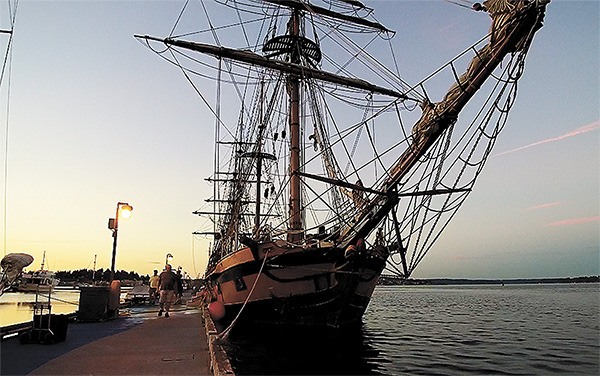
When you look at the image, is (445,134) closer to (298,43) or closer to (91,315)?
(91,315)

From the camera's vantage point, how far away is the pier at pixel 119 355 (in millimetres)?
6605

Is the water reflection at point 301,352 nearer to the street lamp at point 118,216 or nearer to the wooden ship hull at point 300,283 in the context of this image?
the wooden ship hull at point 300,283

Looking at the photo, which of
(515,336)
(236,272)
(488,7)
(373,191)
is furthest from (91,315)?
(515,336)

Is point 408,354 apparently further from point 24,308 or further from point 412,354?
point 24,308

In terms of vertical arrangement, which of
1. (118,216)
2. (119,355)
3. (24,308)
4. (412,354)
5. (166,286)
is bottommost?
(412,354)

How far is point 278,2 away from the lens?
81.1 ft

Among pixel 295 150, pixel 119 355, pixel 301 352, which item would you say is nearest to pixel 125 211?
pixel 301 352

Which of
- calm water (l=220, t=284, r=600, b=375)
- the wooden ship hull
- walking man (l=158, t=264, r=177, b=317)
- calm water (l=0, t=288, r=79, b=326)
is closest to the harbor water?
calm water (l=220, t=284, r=600, b=375)

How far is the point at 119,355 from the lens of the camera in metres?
7.77

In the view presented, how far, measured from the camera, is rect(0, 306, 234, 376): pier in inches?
260

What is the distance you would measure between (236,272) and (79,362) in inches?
440

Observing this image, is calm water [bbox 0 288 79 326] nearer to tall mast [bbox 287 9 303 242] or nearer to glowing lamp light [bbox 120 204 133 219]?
glowing lamp light [bbox 120 204 133 219]

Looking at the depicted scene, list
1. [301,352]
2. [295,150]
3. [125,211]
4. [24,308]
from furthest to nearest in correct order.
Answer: [24,308] → [295,150] → [125,211] → [301,352]

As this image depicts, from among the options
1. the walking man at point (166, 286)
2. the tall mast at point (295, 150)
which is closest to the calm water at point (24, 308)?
the walking man at point (166, 286)
